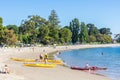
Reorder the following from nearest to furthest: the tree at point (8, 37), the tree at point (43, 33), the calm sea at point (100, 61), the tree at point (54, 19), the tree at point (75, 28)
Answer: the calm sea at point (100, 61) → the tree at point (8, 37) → the tree at point (43, 33) → the tree at point (54, 19) → the tree at point (75, 28)

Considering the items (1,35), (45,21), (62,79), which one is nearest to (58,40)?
(45,21)

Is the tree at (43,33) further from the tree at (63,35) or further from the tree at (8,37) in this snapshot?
the tree at (8,37)

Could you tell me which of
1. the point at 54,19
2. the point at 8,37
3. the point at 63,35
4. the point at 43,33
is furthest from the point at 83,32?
the point at 8,37

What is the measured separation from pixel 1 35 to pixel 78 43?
94.8 m

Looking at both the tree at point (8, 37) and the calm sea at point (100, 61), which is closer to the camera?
the calm sea at point (100, 61)

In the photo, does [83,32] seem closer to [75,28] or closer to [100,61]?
[75,28]

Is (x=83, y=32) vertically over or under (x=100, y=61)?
over

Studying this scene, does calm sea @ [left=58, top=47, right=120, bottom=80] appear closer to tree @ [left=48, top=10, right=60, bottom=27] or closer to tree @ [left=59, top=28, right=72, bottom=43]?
tree @ [left=59, top=28, right=72, bottom=43]

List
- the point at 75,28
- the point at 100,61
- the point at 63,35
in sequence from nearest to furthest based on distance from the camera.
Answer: the point at 100,61, the point at 63,35, the point at 75,28

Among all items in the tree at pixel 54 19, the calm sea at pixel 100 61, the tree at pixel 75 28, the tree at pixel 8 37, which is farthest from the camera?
the tree at pixel 75 28

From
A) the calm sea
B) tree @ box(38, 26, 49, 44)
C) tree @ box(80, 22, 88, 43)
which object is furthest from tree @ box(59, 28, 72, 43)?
the calm sea

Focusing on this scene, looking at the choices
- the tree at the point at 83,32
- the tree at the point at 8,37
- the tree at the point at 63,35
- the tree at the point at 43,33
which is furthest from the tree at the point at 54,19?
the tree at the point at 8,37

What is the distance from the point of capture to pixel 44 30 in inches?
5379

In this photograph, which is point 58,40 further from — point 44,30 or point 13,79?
point 13,79
